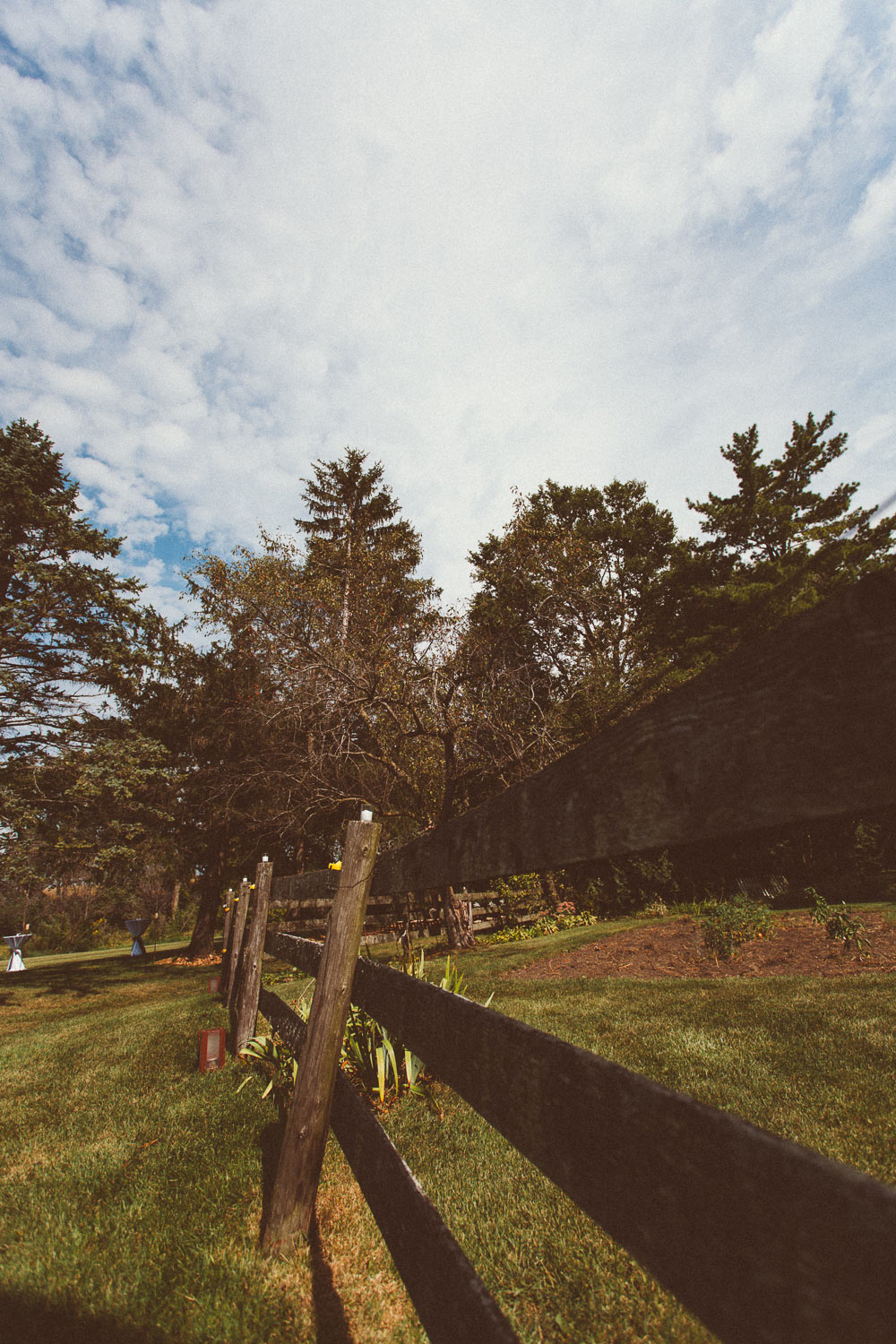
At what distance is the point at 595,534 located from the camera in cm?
2386

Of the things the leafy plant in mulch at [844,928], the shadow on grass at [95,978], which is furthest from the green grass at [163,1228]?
the shadow on grass at [95,978]

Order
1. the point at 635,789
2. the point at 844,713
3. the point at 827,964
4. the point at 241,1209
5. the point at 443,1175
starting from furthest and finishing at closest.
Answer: the point at 827,964
the point at 443,1175
the point at 241,1209
the point at 635,789
the point at 844,713

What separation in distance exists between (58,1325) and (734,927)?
8.10 m

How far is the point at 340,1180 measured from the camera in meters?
3.13

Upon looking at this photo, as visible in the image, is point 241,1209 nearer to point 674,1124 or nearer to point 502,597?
point 674,1124

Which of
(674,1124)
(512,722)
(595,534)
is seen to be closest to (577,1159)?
(674,1124)

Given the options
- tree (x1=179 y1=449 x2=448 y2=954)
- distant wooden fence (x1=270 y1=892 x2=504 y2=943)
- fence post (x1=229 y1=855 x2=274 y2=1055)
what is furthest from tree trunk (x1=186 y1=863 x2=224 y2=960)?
fence post (x1=229 y1=855 x2=274 y2=1055)

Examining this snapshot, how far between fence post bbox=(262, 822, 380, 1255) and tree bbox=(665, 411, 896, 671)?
57.7 ft

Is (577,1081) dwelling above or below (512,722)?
below

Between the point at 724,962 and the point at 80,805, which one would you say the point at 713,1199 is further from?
the point at 80,805

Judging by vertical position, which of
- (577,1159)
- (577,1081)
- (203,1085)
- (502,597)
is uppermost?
(502,597)

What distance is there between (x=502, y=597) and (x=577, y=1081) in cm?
1622

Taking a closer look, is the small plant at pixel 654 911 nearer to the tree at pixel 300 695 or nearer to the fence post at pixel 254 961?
the tree at pixel 300 695

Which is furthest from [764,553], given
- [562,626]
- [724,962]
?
[724,962]
